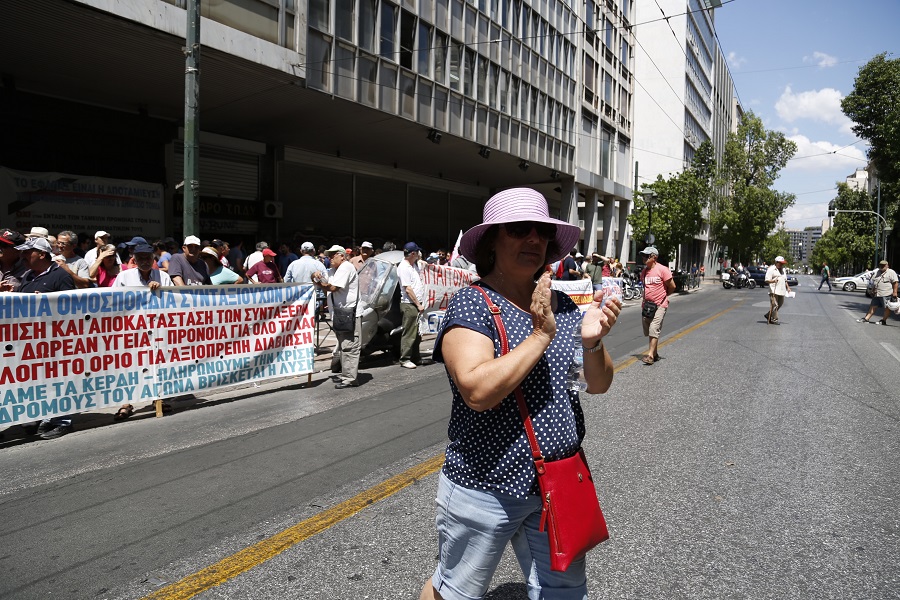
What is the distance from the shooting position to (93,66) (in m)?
14.0

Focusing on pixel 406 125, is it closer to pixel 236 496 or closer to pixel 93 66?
pixel 93 66

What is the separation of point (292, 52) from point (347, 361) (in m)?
9.59

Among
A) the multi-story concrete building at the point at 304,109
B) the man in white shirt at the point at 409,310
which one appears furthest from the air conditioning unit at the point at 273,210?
the man in white shirt at the point at 409,310

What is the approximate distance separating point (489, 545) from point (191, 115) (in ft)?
33.4

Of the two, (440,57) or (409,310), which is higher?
(440,57)

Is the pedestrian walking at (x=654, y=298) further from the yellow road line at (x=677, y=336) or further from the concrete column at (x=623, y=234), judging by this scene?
the concrete column at (x=623, y=234)

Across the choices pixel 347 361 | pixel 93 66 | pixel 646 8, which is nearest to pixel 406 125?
pixel 93 66

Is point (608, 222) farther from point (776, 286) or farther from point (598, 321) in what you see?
point (598, 321)

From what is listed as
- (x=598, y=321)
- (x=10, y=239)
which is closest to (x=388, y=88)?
(x=10, y=239)

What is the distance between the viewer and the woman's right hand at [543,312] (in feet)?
5.91

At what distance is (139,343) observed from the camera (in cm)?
695

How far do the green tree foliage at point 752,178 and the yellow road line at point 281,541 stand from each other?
53600 millimetres

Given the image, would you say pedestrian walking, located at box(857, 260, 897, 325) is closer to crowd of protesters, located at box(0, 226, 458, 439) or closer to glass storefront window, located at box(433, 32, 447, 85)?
glass storefront window, located at box(433, 32, 447, 85)

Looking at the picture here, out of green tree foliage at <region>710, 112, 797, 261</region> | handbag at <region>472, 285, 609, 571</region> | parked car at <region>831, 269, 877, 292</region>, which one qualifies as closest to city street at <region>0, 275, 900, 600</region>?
handbag at <region>472, 285, 609, 571</region>
